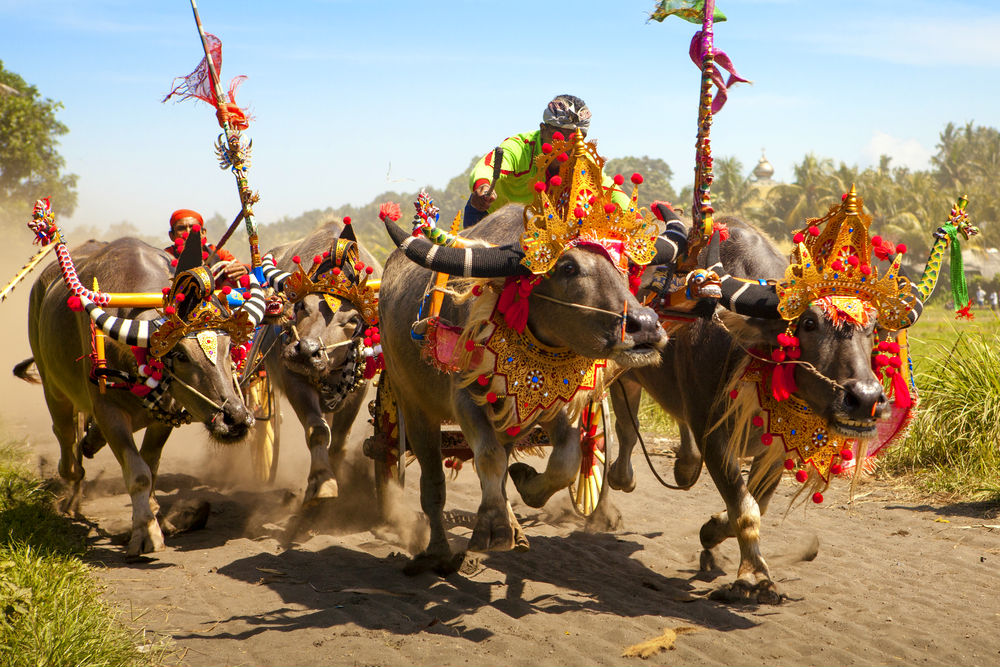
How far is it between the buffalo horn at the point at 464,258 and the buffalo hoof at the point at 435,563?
2005mm

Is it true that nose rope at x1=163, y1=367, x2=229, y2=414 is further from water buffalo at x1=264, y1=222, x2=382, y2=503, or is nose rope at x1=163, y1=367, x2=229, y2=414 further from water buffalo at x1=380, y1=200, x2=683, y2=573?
water buffalo at x1=380, y1=200, x2=683, y2=573

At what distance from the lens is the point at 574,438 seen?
16.4 feet

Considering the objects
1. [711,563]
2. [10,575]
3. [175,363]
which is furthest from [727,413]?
[10,575]

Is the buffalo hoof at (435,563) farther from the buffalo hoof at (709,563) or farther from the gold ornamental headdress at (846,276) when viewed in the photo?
the gold ornamental headdress at (846,276)

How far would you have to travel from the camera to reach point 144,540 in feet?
19.9

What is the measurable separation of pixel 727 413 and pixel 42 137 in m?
30.7

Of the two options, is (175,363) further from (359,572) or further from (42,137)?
(42,137)

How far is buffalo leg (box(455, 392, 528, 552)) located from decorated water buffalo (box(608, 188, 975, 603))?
1324 millimetres

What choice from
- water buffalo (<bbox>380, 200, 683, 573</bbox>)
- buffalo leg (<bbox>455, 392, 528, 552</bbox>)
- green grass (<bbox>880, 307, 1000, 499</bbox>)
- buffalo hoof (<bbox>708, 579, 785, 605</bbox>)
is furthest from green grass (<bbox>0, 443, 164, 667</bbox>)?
green grass (<bbox>880, 307, 1000, 499</bbox>)

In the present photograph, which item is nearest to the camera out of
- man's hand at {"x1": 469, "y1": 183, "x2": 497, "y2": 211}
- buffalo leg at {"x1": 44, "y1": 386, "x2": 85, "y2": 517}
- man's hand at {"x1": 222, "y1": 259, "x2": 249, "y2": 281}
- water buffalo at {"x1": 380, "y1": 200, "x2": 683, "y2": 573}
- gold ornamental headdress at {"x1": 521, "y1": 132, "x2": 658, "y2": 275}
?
water buffalo at {"x1": 380, "y1": 200, "x2": 683, "y2": 573}

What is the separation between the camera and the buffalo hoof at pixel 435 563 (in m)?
5.70

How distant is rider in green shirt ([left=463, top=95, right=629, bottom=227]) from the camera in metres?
6.10

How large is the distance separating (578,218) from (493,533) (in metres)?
1.69

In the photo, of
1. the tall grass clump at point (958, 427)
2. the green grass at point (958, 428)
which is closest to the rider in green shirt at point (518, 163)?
the green grass at point (958, 428)
